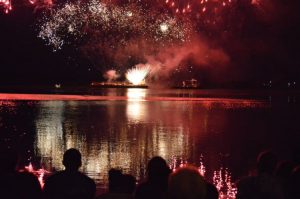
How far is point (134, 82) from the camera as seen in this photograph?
355ft

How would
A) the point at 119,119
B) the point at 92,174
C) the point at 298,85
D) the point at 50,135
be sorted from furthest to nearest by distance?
the point at 298,85
the point at 119,119
the point at 50,135
the point at 92,174

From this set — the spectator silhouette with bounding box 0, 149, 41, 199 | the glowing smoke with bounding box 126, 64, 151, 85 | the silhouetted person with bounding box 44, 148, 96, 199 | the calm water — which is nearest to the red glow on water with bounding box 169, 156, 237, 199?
the calm water

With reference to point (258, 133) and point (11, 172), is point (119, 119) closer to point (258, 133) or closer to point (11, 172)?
point (258, 133)

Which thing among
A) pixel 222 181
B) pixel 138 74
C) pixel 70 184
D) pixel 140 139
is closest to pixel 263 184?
pixel 70 184

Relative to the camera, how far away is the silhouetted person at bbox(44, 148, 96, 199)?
599 cm

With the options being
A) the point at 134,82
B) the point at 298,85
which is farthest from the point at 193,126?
the point at 298,85

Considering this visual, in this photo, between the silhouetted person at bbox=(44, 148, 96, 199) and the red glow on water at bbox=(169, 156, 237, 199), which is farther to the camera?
the red glow on water at bbox=(169, 156, 237, 199)

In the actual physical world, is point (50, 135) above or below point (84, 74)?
below

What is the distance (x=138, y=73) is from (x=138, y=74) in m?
1.13

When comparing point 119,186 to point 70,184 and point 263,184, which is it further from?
point 263,184

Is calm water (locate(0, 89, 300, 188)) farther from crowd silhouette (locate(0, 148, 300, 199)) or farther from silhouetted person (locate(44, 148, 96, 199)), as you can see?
silhouetted person (locate(44, 148, 96, 199))

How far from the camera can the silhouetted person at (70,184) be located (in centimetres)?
599

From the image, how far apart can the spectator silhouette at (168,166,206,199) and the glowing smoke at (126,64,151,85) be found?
289 ft

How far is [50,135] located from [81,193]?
13.4m
